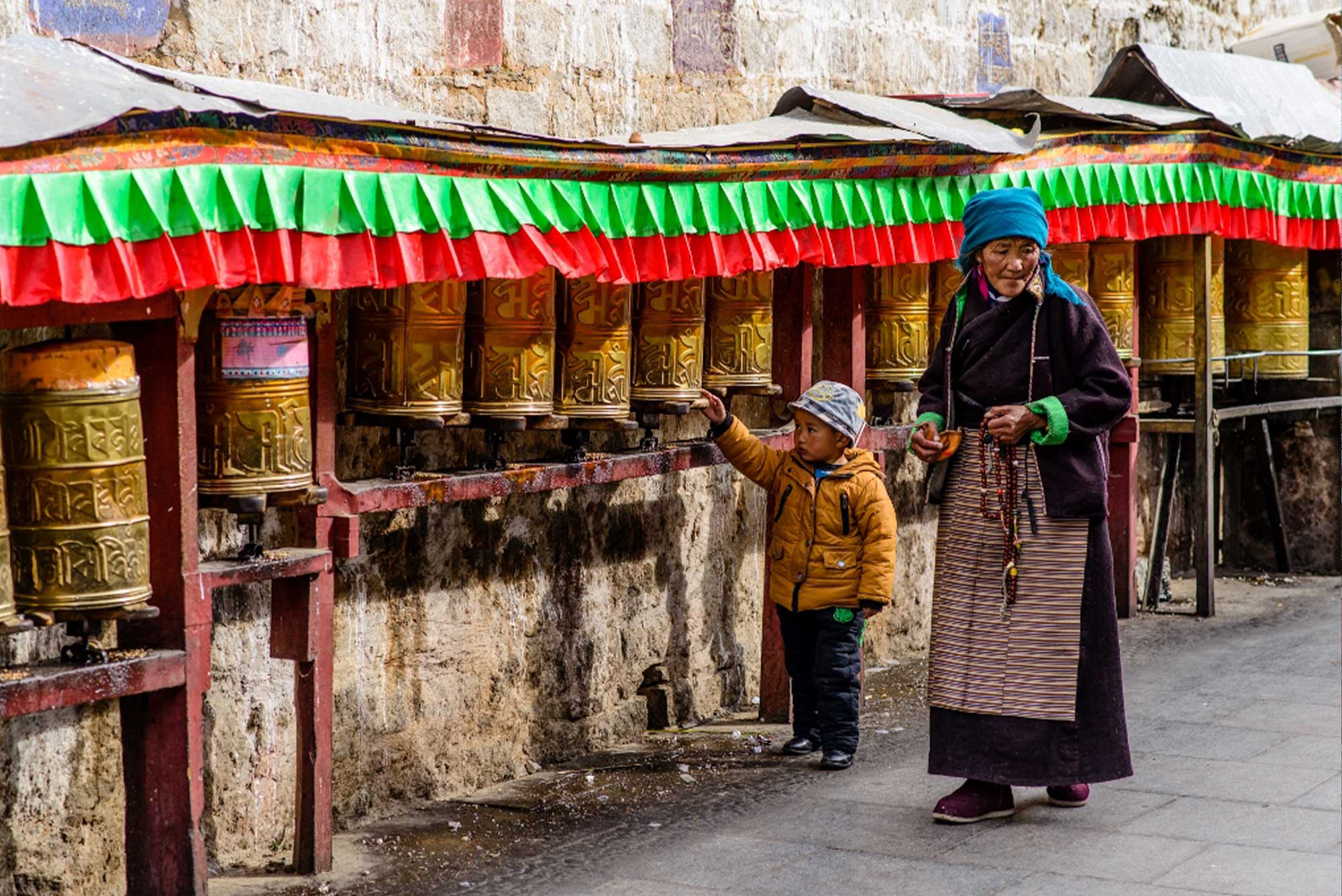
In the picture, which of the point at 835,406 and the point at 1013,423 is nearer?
the point at 1013,423

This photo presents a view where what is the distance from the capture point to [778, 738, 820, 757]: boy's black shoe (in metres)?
5.70

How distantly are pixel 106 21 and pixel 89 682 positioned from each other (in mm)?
1440

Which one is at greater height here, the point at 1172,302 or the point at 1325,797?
the point at 1172,302

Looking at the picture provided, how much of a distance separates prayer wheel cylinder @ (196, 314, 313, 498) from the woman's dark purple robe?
1810 millimetres

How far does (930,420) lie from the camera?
16.5 ft

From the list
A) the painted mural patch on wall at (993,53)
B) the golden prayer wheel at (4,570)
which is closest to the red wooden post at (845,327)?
the painted mural patch on wall at (993,53)

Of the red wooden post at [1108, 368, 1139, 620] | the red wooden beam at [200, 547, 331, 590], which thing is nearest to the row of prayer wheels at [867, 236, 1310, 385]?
the red wooden post at [1108, 368, 1139, 620]

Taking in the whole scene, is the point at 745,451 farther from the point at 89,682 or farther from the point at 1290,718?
the point at 89,682

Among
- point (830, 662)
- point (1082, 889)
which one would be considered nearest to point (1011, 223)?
point (830, 662)

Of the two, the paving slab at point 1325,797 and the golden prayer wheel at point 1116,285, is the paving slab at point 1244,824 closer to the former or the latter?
Answer: the paving slab at point 1325,797

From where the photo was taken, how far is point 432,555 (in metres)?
5.23

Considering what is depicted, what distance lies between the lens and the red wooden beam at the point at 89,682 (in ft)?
11.7

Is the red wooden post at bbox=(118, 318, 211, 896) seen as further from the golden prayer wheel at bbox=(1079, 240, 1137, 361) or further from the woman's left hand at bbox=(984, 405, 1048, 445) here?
the golden prayer wheel at bbox=(1079, 240, 1137, 361)

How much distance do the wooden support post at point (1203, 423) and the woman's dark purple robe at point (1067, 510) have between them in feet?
9.74
